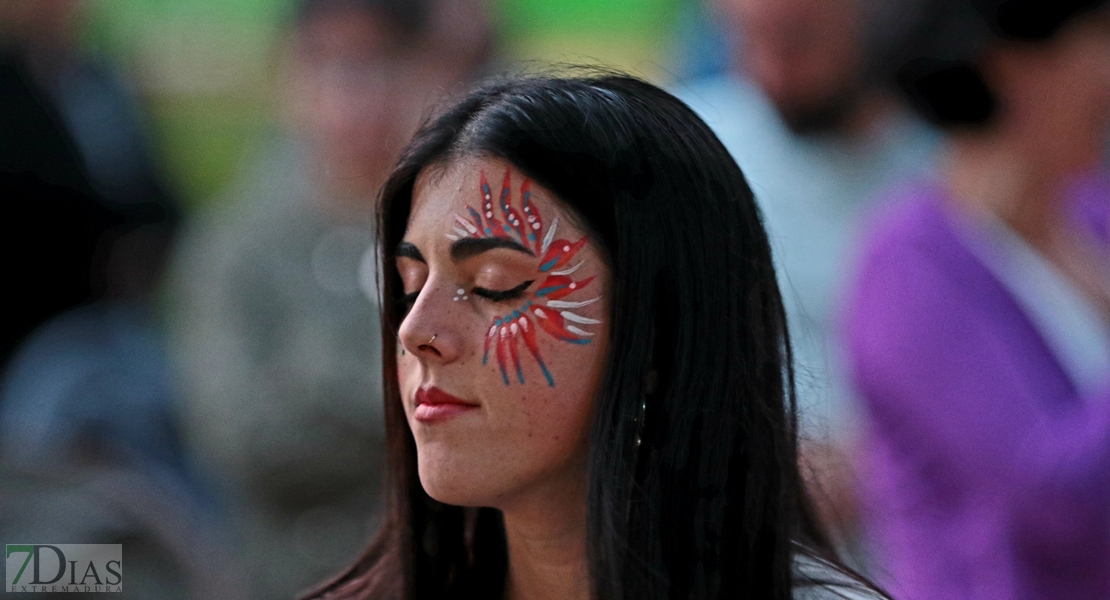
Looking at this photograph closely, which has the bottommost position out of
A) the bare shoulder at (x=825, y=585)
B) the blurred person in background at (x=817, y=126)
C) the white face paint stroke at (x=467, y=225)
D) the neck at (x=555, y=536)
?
the bare shoulder at (x=825, y=585)

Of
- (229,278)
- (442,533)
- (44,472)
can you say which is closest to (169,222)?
(229,278)

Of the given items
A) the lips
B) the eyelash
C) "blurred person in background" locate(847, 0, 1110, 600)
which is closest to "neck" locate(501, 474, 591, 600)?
the lips

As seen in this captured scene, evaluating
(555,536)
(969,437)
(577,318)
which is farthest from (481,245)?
(969,437)

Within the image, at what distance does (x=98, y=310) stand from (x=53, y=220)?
0.76 feet

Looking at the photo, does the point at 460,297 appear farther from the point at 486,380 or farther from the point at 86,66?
the point at 86,66

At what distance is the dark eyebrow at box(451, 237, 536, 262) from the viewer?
1287 mm

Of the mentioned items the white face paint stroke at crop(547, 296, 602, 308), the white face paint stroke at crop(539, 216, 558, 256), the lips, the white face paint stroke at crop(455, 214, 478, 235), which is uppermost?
the white face paint stroke at crop(455, 214, 478, 235)

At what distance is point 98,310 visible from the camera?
2348 millimetres

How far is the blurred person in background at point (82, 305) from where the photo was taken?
88.0 inches

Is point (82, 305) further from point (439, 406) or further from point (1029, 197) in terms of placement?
point (1029, 197)

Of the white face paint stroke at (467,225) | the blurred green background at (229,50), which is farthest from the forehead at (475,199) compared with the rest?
the blurred green background at (229,50)

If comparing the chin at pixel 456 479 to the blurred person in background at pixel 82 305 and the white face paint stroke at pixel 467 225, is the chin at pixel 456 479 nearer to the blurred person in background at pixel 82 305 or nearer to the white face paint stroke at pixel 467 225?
the white face paint stroke at pixel 467 225

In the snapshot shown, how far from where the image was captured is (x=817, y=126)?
219 cm

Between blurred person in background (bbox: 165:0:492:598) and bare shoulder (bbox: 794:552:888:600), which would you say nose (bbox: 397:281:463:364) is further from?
blurred person in background (bbox: 165:0:492:598)
